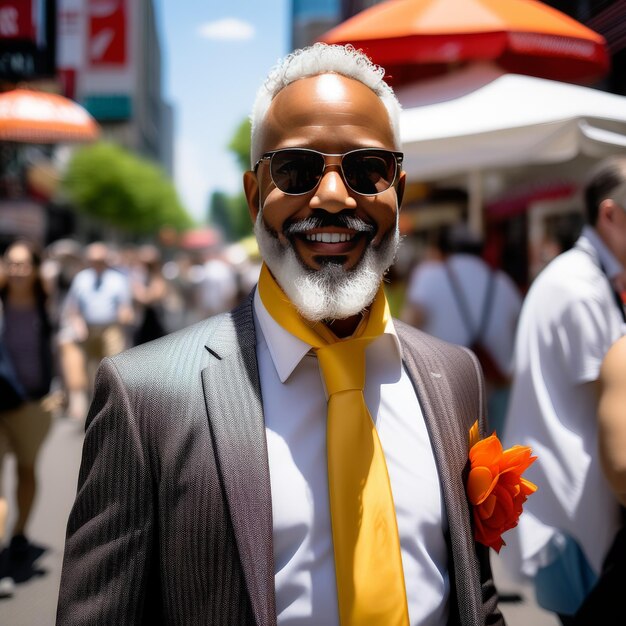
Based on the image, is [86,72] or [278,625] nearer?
[278,625]

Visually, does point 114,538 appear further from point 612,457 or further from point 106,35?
point 106,35

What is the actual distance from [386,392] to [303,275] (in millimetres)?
338

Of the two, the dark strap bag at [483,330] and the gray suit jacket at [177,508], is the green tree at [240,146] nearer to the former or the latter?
the dark strap bag at [483,330]

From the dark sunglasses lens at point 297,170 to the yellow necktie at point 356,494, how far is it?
267mm

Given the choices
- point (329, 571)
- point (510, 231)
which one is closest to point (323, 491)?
point (329, 571)

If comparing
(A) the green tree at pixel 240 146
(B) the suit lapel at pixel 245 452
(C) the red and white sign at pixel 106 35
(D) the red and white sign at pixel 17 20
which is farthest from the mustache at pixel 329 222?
(A) the green tree at pixel 240 146

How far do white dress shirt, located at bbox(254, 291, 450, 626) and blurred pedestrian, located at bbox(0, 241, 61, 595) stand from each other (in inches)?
143

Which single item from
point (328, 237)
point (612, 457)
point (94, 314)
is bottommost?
point (94, 314)

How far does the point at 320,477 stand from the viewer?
1.67 metres

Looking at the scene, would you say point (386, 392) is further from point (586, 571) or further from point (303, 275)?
point (586, 571)

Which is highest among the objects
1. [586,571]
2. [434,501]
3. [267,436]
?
[267,436]

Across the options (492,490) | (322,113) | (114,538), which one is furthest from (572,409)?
(114,538)

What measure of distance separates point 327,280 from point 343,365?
18cm

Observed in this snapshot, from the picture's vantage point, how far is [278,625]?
1586 mm
